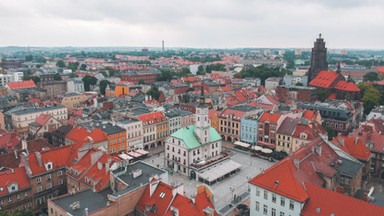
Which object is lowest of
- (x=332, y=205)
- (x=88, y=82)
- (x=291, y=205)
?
(x=291, y=205)

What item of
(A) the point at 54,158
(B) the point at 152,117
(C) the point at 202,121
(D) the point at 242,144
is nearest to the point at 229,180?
(C) the point at 202,121

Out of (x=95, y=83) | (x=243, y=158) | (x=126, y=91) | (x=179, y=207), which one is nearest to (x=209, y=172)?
(x=243, y=158)

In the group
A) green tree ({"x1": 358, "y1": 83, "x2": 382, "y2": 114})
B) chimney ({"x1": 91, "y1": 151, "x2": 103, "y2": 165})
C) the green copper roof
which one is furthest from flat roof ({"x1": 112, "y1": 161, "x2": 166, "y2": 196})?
green tree ({"x1": 358, "y1": 83, "x2": 382, "y2": 114})

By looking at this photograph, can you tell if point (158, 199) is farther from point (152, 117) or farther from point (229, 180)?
point (152, 117)

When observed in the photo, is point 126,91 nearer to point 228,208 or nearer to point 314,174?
point 228,208

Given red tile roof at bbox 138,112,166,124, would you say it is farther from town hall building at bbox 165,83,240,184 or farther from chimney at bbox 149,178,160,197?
chimney at bbox 149,178,160,197

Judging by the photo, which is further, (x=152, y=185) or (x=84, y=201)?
(x=152, y=185)
